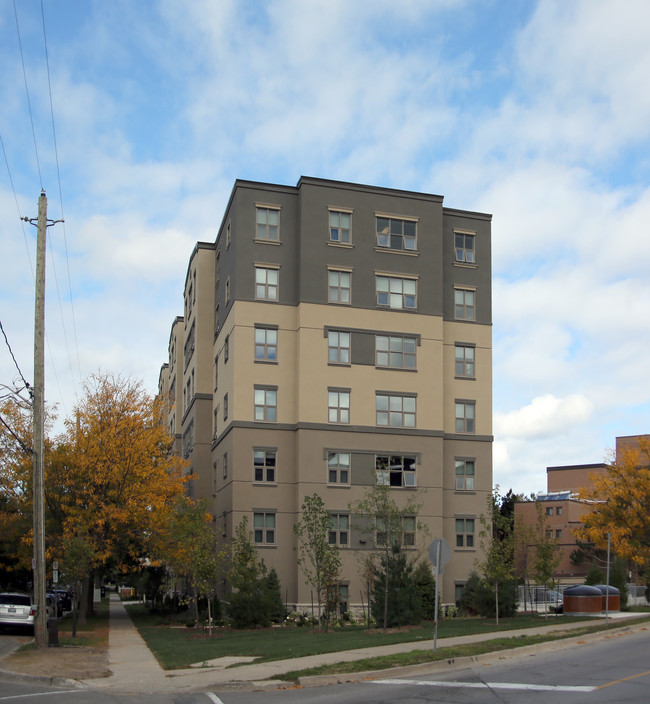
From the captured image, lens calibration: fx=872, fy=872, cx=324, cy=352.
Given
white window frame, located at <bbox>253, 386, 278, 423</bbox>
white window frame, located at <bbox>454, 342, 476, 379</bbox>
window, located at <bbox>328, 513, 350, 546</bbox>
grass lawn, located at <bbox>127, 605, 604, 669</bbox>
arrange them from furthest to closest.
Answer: white window frame, located at <bbox>454, 342, 476, 379</bbox> → white window frame, located at <bbox>253, 386, 278, 423</bbox> → window, located at <bbox>328, 513, 350, 546</bbox> → grass lawn, located at <bbox>127, 605, 604, 669</bbox>

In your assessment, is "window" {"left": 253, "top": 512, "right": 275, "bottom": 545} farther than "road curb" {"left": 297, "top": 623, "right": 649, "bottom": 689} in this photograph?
Yes

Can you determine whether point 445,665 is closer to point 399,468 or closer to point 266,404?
point 399,468

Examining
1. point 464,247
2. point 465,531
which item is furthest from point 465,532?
point 464,247

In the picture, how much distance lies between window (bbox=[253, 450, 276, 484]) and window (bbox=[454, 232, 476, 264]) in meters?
15.7

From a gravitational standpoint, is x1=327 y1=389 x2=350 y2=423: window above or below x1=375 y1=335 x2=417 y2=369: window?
below

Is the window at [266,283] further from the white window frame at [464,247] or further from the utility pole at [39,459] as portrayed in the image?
the utility pole at [39,459]

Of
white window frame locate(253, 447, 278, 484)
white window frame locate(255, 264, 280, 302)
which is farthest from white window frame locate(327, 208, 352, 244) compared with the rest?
white window frame locate(253, 447, 278, 484)

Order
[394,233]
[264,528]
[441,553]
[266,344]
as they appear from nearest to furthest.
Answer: [441,553] < [264,528] < [266,344] < [394,233]

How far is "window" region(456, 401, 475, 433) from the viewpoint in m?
47.5

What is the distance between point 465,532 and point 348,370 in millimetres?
10718

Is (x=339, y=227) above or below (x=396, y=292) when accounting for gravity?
above

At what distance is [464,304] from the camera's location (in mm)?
49031

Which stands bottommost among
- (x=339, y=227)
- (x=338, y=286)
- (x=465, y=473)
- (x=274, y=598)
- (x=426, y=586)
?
(x=426, y=586)

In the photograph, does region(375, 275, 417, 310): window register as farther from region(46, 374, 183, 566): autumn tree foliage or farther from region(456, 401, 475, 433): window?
region(46, 374, 183, 566): autumn tree foliage
